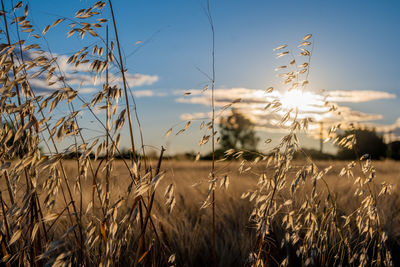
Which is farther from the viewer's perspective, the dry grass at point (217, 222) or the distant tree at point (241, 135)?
the distant tree at point (241, 135)

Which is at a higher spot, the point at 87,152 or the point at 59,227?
the point at 87,152

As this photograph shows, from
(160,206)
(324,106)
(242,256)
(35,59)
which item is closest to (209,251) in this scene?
(242,256)

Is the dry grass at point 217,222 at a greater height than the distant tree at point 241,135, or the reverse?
the dry grass at point 217,222

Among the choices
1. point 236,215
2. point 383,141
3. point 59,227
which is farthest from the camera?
point 383,141

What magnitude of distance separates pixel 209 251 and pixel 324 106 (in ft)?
4.53

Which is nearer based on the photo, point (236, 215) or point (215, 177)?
point (215, 177)

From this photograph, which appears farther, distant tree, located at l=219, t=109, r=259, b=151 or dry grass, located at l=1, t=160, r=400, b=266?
distant tree, located at l=219, t=109, r=259, b=151

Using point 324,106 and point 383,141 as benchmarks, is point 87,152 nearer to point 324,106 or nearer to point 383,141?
point 324,106

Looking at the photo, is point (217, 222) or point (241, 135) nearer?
point (217, 222)

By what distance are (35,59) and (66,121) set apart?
434 millimetres

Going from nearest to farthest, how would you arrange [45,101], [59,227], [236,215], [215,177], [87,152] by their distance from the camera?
[87,152] → [45,101] → [215,177] → [59,227] → [236,215]

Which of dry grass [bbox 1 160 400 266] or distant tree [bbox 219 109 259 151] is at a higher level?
dry grass [bbox 1 160 400 266]

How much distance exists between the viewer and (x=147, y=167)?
159 centimetres

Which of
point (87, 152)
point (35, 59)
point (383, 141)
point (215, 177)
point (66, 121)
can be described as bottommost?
point (383, 141)
